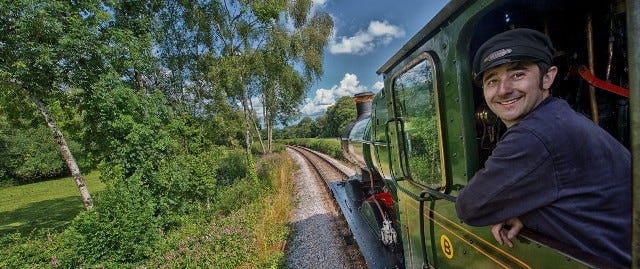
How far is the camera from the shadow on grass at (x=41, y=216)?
48.6ft

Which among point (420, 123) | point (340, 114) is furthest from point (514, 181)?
point (340, 114)

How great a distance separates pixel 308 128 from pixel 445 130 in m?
118

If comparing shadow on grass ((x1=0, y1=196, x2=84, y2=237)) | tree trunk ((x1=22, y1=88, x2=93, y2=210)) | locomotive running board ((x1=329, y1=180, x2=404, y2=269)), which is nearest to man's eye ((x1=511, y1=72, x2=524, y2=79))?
locomotive running board ((x1=329, y1=180, x2=404, y2=269))

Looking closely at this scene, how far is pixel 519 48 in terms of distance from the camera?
1.31 m

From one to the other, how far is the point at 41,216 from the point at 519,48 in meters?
24.7

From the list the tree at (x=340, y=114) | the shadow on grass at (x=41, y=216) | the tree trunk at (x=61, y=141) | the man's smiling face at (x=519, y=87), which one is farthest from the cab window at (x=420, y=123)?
the tree at (x=340, y=114)

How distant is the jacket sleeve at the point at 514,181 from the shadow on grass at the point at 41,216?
17.4 metres

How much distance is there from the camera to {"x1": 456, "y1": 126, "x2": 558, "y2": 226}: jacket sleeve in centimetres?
120

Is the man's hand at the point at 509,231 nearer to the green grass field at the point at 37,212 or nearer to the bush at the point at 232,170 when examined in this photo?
the bush at the point at 232,170

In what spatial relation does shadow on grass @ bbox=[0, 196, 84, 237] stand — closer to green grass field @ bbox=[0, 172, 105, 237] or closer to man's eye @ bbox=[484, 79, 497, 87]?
green grass field @ bbox=[0, 172, 105, 237]

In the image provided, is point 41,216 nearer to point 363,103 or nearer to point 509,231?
point 363,103

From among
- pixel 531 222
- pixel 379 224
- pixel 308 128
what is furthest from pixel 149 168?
pixel 308 128

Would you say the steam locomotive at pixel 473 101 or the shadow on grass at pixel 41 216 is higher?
the steam locomotive at pixel 473 101

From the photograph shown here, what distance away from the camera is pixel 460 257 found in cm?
219
